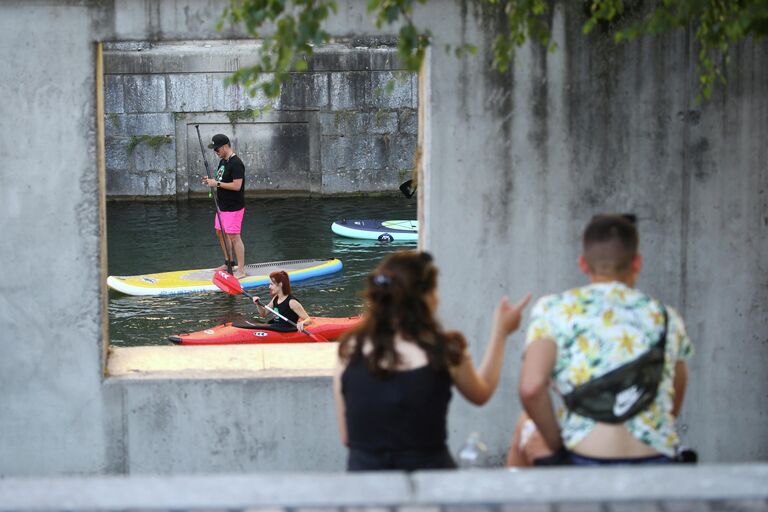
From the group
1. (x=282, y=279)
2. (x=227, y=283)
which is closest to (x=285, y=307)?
(x=282, y=279)

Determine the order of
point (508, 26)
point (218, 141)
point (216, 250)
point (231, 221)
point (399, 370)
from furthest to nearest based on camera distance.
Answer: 1. point (216, 250)
2. point (231, 221)
3. point (218, 141)
4. point (508, 26)
5. point (399, 370)

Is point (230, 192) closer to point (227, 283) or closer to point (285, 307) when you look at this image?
point (227, 283)

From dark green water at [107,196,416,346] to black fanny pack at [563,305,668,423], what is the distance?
8.79 metres

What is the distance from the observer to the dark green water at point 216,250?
522 inches

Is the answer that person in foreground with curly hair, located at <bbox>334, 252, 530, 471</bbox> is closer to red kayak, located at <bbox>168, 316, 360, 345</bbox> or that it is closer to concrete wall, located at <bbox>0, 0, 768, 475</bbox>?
Answer: concrete wall, located at <bbox>0, 0, 768, 475</bbox>

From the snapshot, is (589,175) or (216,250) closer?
(589,175)

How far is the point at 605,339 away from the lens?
382 cm

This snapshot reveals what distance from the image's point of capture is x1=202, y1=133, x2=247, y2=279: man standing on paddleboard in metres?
14.3

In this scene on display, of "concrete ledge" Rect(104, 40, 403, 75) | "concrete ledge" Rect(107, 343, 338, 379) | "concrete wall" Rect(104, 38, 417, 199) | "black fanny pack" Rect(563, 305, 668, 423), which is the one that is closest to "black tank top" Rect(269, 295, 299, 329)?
"concrete ledge" Rect(107, 343, 338, 379)

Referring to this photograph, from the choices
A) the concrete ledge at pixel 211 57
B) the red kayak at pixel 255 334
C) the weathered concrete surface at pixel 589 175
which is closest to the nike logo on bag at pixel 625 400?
the weathered concrete surface at pixel 589 175

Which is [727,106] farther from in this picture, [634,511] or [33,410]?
[33,410]

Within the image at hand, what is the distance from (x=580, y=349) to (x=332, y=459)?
8.02ft

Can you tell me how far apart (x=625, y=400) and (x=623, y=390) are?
0.11ft

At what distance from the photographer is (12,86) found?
569cm
